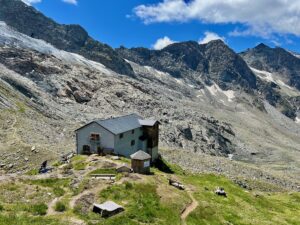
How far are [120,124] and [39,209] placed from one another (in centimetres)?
3523

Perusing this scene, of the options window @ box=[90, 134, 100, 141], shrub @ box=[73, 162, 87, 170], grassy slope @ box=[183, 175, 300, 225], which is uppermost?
window @ box=[90, 134, 100, 141]

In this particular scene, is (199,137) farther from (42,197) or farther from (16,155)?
(42,197)

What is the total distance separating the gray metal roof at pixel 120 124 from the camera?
62.9 m

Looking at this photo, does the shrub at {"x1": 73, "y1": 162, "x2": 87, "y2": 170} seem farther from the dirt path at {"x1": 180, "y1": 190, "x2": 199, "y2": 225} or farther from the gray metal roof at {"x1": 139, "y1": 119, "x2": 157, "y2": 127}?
the gray metal roof at {"x1": 139, "y1": 119, "x2": 157, "y2": 127}

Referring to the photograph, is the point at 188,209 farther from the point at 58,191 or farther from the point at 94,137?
the point at 94,137

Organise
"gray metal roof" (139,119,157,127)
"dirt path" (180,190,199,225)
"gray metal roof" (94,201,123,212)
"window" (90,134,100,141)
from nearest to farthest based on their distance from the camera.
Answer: "gray metal roof" (94,201,123,212), "dirt path" (180,190,199,225), "window" (90,134,100,141), "gray metal roof" (139,119,157,127)

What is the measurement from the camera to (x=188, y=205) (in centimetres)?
4150

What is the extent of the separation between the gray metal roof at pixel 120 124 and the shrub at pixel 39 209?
29.5 m

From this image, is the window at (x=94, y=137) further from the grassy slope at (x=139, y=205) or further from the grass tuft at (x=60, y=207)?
the grass tuft at (x=60, y=207)

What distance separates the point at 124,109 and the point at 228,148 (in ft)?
177

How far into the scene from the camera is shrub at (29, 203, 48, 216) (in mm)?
31837

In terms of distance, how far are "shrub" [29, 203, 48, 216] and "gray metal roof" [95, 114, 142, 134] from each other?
2950cm

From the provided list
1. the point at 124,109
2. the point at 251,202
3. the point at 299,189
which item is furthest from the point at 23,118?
the point at 124,109

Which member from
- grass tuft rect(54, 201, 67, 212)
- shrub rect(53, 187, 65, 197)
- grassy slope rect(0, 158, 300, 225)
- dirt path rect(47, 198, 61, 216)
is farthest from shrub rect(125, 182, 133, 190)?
grass tuft rect(54, 201, 67, 212)
